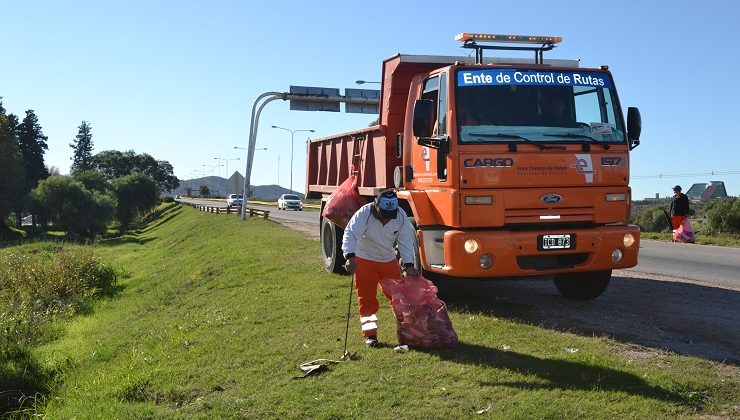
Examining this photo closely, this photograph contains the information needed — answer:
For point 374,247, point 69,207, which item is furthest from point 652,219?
point 69,207

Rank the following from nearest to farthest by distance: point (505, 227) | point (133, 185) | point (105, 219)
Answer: point (505, 227), point (105, 219), point (133, 185)

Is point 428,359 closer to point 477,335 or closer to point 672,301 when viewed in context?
point 477,335

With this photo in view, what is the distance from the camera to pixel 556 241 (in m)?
7.70

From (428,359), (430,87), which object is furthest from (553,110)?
(428,359)

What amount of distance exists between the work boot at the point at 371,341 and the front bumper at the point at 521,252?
1116 mm

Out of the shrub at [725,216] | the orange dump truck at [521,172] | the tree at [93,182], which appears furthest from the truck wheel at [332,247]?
the tree at [93,182]

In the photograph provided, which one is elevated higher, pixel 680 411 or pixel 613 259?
pixel 613 259

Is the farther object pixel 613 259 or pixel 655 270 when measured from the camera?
pixel 655 270

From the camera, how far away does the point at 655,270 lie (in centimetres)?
1306

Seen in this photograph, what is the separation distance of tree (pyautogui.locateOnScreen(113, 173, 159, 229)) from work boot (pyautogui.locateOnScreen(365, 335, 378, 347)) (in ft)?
256

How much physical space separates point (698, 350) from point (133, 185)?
84053 mm

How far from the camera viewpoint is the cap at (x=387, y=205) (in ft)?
22.9

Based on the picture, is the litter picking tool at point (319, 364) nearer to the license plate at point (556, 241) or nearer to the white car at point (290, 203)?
the license plate at point (556, 241)

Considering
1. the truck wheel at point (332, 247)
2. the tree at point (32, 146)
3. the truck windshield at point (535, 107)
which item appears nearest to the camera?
the truck windshield at point (535, 107)
